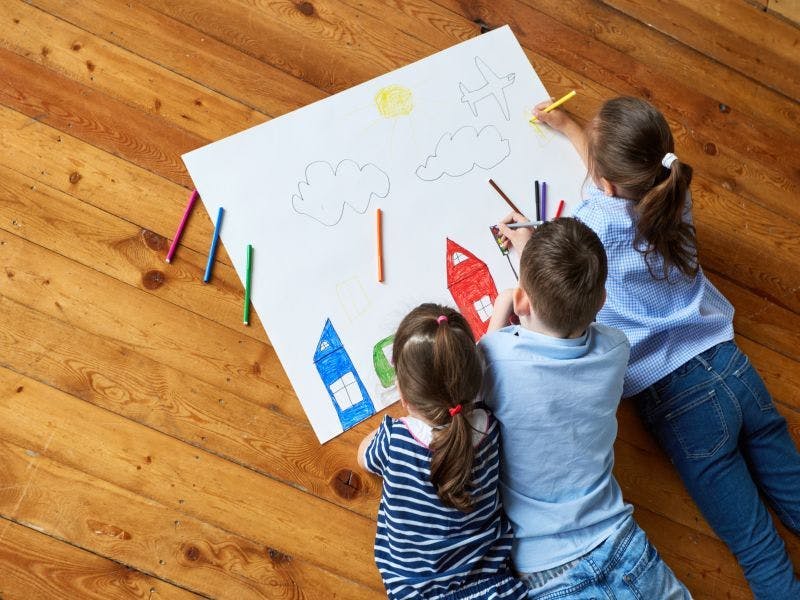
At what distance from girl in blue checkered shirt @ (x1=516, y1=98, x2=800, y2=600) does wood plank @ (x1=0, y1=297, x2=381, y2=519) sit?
1.41 feet

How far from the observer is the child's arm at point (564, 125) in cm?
103

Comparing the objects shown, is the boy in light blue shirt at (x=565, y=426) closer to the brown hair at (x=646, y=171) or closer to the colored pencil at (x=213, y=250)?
the brown hair at (x=646, y=171)

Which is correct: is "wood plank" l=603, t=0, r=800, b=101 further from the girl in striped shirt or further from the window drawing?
the girl in striped shirt

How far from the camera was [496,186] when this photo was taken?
998 mm

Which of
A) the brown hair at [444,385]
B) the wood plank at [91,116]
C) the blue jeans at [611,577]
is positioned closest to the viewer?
the brown hair at [444,385]

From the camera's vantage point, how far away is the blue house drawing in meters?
0.90

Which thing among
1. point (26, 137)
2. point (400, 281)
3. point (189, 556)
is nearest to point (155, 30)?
point (26, 137)

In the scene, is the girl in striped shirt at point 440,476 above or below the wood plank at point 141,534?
above

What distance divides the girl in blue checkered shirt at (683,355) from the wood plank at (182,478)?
0.49 meters

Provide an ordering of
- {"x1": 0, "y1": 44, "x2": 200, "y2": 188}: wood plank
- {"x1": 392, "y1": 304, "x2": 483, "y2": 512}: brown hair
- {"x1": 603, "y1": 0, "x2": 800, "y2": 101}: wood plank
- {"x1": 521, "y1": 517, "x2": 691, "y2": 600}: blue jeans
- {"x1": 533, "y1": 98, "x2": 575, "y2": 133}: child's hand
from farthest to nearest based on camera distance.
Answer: {"x1": 603, "y1": 0, "x2": 800, "y2": 101}: wood plank → {"x1": 533, "y1": 98, "x2": 575, "y2": 133}: child's hand → {"x1": 0, "y1": 44, "x2": 200, "y2": 188}: wood plank → {"x1": 521, "y1": 517, "x2": 691, "y2": 600}: blue jeans → {"x1": 392, "y1": 304, "x2": 483, "y2": 512}: brown hair

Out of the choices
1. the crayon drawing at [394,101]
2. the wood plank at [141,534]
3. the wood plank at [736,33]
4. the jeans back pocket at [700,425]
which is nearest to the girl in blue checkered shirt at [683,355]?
the jeans back pocket at [700,425]

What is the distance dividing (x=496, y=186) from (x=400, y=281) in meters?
0.22

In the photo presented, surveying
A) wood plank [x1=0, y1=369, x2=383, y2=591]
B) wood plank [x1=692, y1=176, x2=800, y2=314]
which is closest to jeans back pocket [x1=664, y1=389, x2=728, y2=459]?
wood plank [x1=692, y1=176, x2=800, y2=314]

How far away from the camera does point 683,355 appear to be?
0.95m
